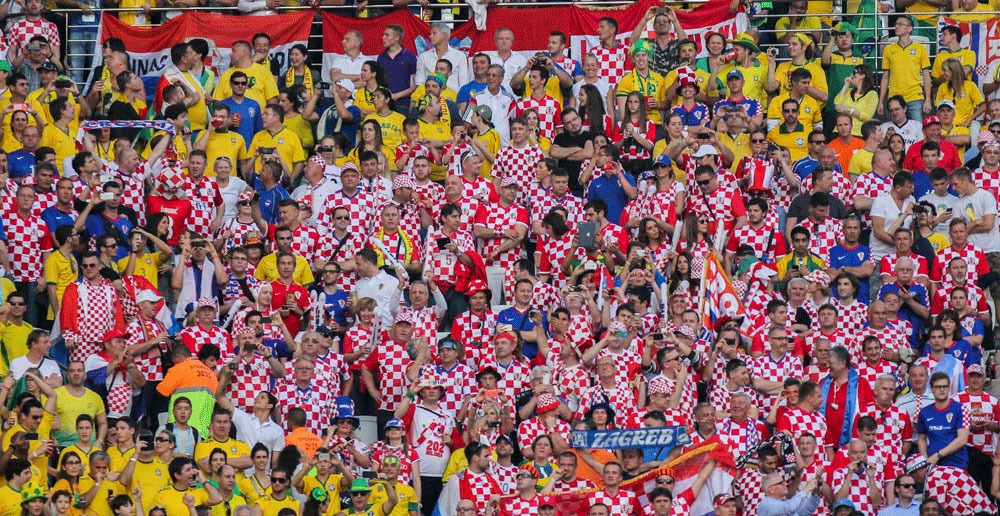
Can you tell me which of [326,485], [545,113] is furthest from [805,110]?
[326,485]

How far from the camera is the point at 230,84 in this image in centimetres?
2845

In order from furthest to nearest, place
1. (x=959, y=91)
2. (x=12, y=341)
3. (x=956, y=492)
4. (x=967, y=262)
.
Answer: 1. (x=959, y=91)
2. (x=967, y=262)
3. (x=12, y=341)
4. (x=956, y=492)

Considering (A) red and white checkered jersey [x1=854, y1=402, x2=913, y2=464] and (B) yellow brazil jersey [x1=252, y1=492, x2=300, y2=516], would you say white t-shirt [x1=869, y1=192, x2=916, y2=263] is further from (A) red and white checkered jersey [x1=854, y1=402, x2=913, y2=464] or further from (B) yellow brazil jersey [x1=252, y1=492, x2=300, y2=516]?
(B) yellow brazil jersey [x1=252, y1=492, x2=300, y2=516]

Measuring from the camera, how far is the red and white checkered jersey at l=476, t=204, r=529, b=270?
1033 inches

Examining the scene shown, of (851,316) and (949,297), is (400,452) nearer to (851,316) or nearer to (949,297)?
(851,316)

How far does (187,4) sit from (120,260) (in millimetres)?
6290

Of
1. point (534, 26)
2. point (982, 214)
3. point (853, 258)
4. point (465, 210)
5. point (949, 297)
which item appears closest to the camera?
point (949, 297)

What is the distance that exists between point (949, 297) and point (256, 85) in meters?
9.28

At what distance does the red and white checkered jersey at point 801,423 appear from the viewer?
2345 cm

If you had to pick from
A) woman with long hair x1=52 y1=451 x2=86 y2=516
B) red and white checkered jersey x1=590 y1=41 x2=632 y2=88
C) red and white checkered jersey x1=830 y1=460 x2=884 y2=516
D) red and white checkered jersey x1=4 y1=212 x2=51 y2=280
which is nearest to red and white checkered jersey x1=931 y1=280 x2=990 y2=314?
red and white checkered jersey x1=830 y1=460 x2=884 y2=516

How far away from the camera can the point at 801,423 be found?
2352 centimetres

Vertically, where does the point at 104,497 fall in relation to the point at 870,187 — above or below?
below

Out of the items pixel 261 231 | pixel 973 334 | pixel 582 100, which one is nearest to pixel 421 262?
pixel 261 231

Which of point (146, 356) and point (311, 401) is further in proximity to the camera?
point (146, 356)
